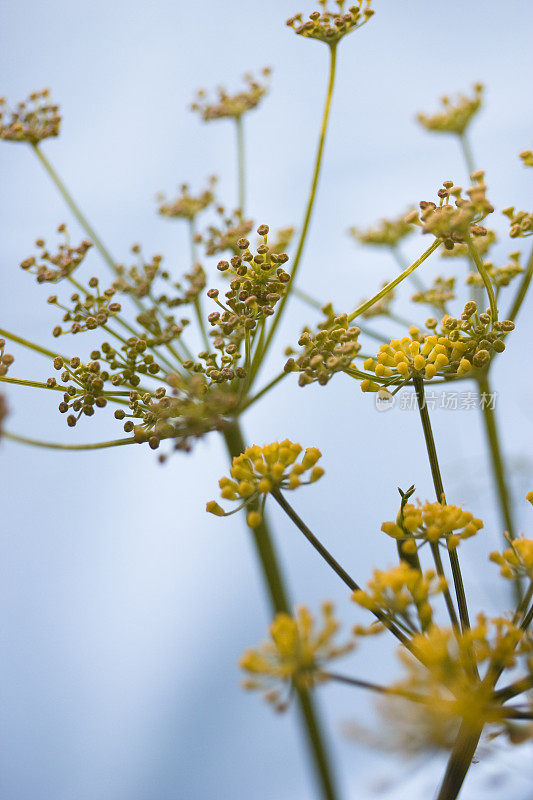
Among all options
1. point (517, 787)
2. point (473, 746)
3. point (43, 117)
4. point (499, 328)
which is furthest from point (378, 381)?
point (43, 117)

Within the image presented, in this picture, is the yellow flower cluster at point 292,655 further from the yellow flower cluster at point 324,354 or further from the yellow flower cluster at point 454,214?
the yellow flower cluster at point 454,214

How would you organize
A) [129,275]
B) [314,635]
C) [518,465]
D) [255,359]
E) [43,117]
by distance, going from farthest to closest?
1. [518,465]
2. [43,117]
3. [129,275]
4. [255,359]
5. [314,635]

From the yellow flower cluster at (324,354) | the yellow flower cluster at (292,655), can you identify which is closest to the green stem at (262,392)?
the yellow flower cluster at (324,354)

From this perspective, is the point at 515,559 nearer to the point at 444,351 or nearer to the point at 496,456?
the point at 444,351

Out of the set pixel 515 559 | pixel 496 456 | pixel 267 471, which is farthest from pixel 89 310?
pixel 496 456

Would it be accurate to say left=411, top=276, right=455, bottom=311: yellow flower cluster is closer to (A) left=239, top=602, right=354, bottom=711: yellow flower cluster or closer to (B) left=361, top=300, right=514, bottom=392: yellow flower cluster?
(B) left=361, top=300, right=514, bottom=392: yellow flower cluster

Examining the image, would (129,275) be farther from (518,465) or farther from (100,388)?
(518,465)
